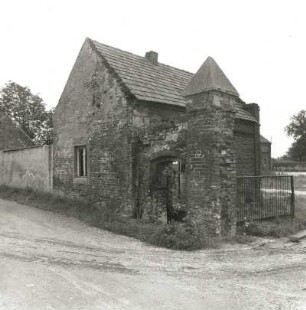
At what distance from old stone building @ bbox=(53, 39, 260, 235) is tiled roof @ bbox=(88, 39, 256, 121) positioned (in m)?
0.06

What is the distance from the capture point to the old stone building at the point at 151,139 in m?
8.92

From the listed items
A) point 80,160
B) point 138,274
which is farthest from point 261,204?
point 80,160

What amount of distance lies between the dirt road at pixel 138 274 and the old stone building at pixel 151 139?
1.89 meters

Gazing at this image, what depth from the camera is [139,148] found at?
36.9ft

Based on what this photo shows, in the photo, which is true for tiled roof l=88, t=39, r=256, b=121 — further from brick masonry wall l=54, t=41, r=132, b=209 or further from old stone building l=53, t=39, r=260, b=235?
brick masonry wall l=54, t=41, r=132, b=209

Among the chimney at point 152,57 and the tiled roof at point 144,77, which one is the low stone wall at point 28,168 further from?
the chimney at point 152,57

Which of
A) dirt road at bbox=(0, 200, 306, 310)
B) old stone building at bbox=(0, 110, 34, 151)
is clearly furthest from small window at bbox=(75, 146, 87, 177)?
old stone building at bbox=(0, 110, 34, 151)

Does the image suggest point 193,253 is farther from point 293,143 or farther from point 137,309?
point 293,143

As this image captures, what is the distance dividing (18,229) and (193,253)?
521 centimetres

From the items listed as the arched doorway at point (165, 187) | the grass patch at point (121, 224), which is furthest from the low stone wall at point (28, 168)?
the arched doorway at point (165, 187)

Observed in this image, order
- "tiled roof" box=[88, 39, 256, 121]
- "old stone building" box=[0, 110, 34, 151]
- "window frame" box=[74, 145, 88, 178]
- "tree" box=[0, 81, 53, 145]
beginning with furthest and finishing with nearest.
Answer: "tree" box=[0, 81, 53, 145] → "old stone building" box=[0, 110, 34, 151] → "window frame" box=[74, 145, 88, 178] → "tiled roof" box=[88, 39, 256, 121]

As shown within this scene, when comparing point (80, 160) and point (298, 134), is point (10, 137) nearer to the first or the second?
point (80, 160)

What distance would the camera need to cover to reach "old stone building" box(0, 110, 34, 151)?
25125mm

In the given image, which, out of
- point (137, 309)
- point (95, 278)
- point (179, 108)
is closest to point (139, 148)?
point (179, 108)
